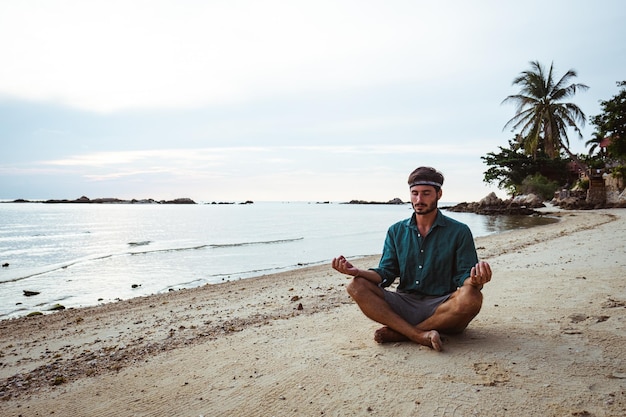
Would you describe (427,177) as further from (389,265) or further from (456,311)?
(456,311)

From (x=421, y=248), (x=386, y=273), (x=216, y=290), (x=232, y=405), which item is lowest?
(x=216, y=290)

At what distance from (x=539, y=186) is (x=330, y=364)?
48847 mm

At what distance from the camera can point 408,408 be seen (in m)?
2.52

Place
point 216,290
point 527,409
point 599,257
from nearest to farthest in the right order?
point 527,409, point 599,257, point 216,290

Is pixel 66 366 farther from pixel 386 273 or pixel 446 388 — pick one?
pixel 446 388

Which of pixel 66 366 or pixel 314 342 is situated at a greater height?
pixel 314 342

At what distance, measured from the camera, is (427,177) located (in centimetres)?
351

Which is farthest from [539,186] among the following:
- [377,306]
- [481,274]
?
[481,274]

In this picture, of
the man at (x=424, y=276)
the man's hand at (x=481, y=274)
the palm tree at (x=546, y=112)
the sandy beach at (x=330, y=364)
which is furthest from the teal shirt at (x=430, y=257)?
the palm tree at (x=546, y=112)

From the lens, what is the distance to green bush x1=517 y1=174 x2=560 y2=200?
45.0 m

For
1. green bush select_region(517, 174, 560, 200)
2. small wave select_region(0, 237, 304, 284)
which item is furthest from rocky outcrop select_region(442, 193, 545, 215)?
small wave select_region(0, 237, 304, 284)

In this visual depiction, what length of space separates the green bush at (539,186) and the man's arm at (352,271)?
47.9 meters

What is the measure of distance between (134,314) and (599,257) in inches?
346

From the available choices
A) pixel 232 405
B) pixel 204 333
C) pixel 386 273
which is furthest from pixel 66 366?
pixel 386 273
